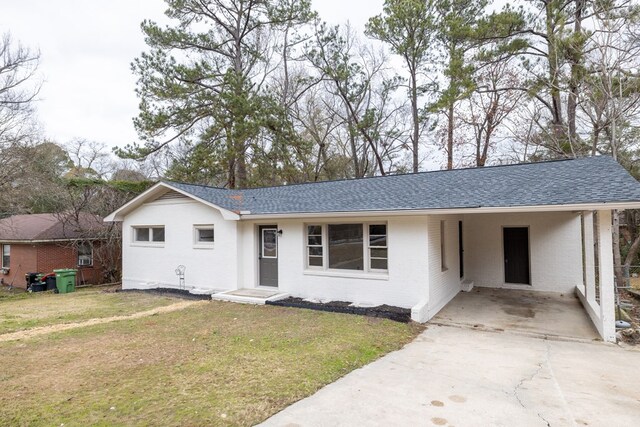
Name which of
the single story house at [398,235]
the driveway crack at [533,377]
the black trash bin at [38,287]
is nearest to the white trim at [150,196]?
the single story house at [398,235]

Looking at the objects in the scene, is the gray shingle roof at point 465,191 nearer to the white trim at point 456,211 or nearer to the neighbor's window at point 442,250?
the white trim at point 456,211

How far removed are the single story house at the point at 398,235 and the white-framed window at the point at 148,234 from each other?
0.05 m

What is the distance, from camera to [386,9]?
1953 centimetres

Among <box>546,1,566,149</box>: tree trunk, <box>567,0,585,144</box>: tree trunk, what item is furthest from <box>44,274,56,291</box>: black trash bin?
<box>546,1,566,149</box>: tree trunk

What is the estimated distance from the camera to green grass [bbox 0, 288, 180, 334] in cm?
866

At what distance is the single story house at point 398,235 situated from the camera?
779 centimetres

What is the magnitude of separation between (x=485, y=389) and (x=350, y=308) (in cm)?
424

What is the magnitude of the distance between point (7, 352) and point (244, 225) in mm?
6325

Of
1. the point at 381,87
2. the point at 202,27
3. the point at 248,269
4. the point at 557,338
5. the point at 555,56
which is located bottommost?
the point at 557,338

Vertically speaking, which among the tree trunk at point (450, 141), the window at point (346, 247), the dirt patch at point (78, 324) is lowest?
the dirt patch at point (78, 324)

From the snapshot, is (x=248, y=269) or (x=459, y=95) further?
(x=459, y=95)

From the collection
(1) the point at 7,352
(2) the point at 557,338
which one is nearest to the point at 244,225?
(1) the point at 7,352

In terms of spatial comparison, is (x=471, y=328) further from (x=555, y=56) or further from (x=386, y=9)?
(x=386, y=9)

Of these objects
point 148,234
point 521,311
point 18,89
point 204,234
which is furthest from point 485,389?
point 18,89
